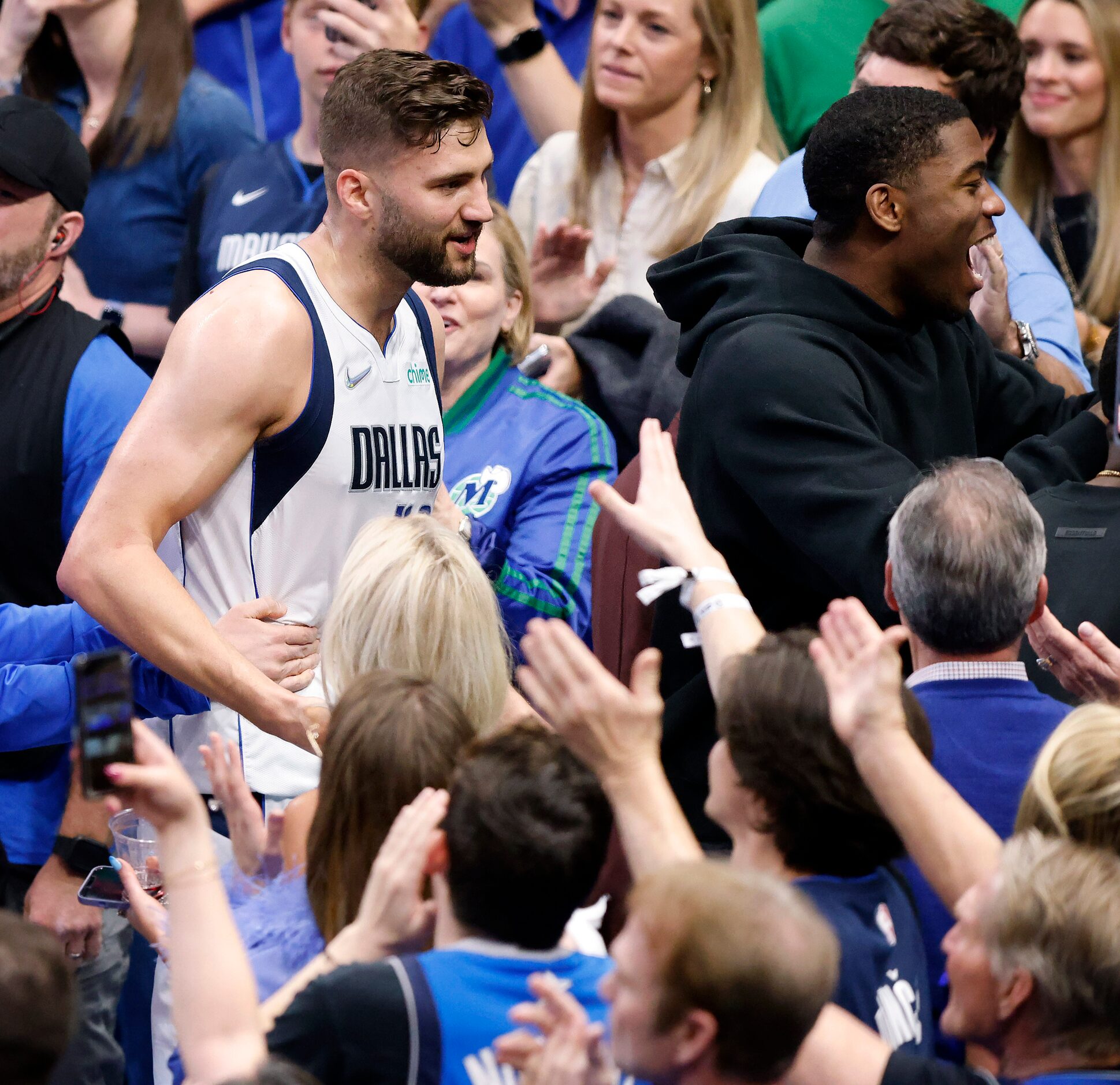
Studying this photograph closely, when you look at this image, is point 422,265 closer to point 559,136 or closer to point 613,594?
point 613,594

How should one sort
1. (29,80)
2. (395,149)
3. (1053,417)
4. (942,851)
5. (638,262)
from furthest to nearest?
(29,80)
(638,262)
(1053,417)
(395,149)
(942,851)

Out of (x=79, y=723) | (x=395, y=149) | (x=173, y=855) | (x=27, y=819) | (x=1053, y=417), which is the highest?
(x=395, y=149)

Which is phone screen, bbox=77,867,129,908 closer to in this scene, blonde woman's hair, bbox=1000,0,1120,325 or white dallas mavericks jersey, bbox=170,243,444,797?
white dallas mavericks jersey, bbox=170,243,444,797

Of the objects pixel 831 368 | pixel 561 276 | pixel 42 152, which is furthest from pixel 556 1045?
pixel 561 276

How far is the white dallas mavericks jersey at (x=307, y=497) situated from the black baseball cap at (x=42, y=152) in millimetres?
874

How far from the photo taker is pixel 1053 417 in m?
3.44

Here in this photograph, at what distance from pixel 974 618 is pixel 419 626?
813 millimetres

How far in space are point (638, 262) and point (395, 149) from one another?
1.54m

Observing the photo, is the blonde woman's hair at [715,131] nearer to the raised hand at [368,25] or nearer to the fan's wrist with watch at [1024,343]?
the raised hand at [368,25]

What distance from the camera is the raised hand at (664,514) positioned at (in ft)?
8.26

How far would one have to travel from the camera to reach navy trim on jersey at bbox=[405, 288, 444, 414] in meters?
3.44

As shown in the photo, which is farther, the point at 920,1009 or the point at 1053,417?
the point at 1053,417

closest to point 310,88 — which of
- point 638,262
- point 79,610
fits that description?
point 638,262

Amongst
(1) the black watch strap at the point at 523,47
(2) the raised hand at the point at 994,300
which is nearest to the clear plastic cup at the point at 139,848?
(2) the raised hand at the point at 994,300
